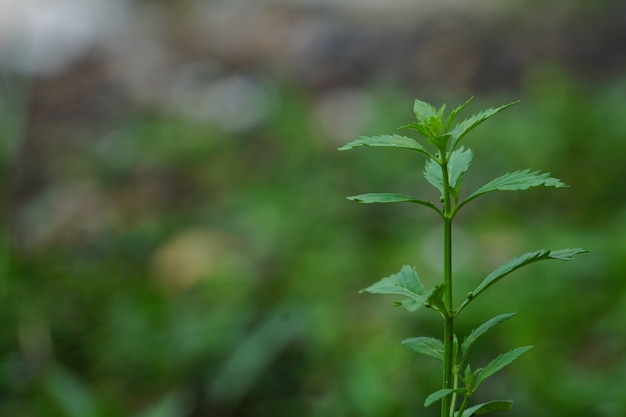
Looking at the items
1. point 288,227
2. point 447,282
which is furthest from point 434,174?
point 288,227

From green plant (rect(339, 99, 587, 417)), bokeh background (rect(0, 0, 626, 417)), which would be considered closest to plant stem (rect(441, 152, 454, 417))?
green plant (rect(339, 99, 587, 417))

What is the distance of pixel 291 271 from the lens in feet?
8.32

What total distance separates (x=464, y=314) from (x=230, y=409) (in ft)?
1.91

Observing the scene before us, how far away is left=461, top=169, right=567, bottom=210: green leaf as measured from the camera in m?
0.68

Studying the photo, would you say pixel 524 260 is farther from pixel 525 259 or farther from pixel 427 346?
pixel 427 346

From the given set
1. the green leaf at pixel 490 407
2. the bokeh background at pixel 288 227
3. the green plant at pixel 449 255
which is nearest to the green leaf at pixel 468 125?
the green plant at pixel 449 255

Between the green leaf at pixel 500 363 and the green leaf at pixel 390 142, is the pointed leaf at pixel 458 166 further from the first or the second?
the green leaf at pixel 500 363

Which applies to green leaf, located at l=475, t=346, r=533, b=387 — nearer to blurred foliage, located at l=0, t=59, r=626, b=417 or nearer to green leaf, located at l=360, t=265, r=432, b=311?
green leaf, located at l=360, t=265, r=432, b=311

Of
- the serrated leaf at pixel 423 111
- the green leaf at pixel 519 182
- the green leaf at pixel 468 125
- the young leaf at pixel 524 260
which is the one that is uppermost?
the serrated leaf at pixel 423 111

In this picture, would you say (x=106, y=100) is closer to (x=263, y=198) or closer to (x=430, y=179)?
(x=263, y=198)

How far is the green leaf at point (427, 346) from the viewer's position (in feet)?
2.51

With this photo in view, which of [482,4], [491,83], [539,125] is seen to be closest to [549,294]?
[539,125]

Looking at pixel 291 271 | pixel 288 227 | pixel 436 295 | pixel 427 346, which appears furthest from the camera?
pixel 288 227

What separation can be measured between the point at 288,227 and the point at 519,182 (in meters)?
2.12
